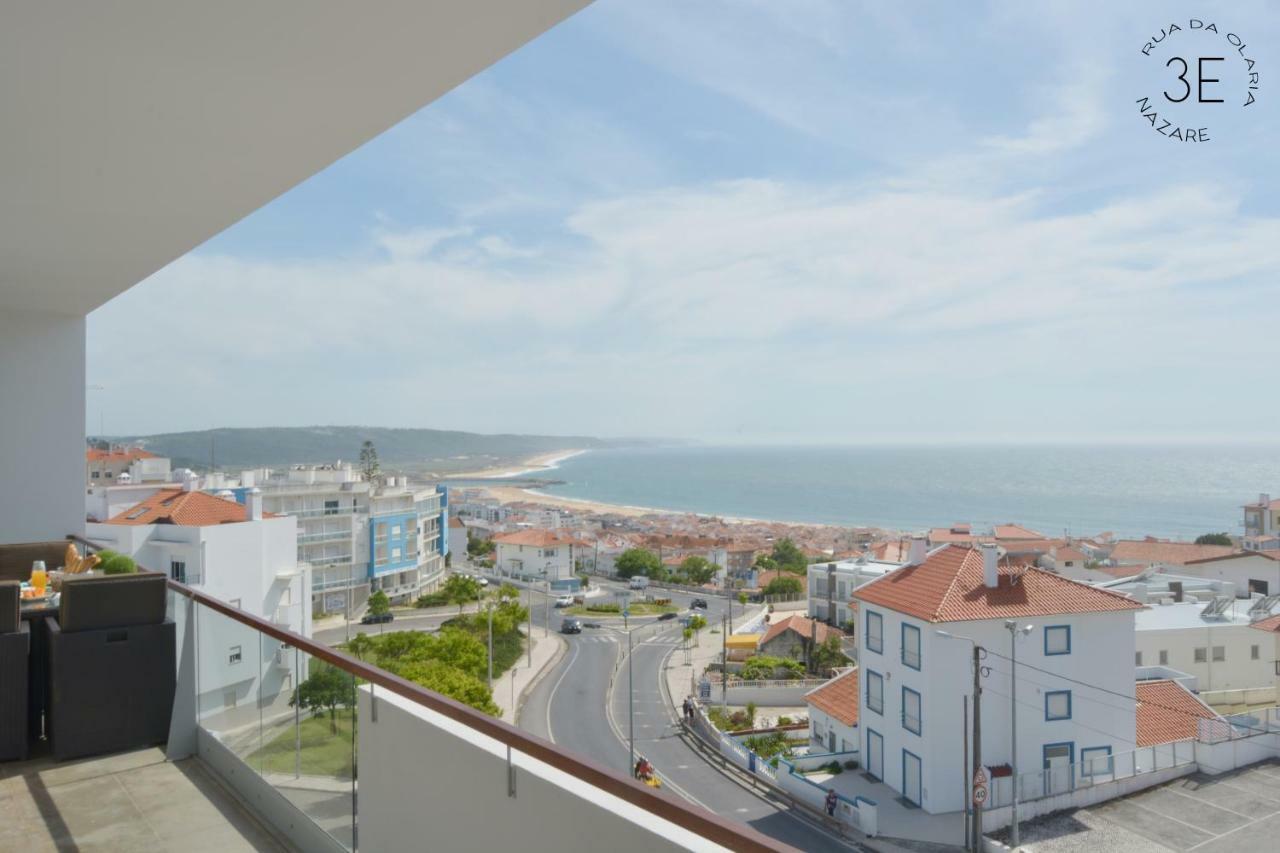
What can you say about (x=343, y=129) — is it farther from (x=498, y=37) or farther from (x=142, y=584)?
(x=142, y=584)

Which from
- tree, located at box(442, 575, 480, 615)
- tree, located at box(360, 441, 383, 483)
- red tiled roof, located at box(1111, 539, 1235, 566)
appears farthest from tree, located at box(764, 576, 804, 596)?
tree, located at box(360, 441, 383, 483)

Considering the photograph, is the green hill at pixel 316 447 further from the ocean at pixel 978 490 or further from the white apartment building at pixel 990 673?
the white apartment building at pixel 990 673

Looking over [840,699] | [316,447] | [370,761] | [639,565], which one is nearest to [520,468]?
[316,447]

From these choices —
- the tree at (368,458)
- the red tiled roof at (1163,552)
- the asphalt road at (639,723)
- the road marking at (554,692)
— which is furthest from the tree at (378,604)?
the red tiled roof at (1163,552)

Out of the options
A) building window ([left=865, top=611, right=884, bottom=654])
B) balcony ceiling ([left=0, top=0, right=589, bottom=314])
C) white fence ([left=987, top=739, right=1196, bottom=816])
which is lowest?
white fence ([left=987, top=739, right=1196, bottom=816])

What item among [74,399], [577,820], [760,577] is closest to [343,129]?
[577,820]

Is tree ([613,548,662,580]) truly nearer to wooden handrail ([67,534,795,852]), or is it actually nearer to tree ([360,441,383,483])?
tree ([360,441,383,483])
